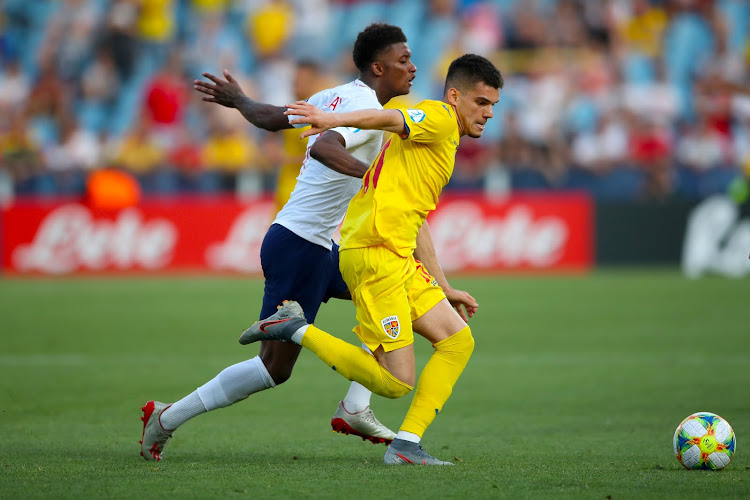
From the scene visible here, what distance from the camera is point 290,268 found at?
577 centimetres

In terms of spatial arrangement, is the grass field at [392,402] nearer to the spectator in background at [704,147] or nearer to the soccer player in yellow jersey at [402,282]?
the soccer player in yellow jersey at [402,282]

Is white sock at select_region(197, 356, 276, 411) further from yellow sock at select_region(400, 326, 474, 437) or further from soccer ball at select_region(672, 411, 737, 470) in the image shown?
soccer ball at select_region(672, 411, 737, 470)

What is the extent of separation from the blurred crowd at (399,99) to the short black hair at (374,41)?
35.7 feet

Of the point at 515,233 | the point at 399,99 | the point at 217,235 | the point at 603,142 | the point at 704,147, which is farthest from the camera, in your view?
the point at 603,142

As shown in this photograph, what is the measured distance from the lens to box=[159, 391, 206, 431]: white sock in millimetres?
5715

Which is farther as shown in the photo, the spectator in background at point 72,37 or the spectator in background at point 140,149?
the spectator in background at point 72,37

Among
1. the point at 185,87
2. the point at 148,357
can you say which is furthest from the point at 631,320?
the point at 185,87

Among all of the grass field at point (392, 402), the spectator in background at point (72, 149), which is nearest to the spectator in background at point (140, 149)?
the spectator in background at point (72, 149)

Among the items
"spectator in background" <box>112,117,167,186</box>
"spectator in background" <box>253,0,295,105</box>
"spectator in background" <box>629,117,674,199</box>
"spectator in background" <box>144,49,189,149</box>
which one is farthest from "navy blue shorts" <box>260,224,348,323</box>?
"spectator in background" <box>253,0,295,105</box>

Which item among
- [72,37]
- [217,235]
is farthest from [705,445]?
[72,37]

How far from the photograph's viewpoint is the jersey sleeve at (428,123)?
5.24m

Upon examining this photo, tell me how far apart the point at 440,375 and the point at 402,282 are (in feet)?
1.78

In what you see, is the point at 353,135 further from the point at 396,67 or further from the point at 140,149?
the point at 140,149

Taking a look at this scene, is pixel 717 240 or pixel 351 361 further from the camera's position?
pixel 717 240
